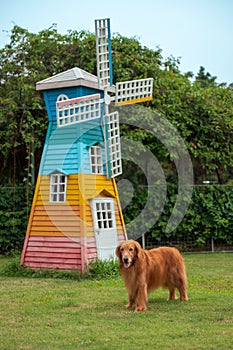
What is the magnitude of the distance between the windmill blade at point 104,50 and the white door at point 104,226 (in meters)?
2.46

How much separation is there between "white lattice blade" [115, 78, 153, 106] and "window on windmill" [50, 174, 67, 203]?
6.58 ft

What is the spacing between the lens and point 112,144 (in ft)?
39.5

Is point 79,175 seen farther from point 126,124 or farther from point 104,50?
point 126,124

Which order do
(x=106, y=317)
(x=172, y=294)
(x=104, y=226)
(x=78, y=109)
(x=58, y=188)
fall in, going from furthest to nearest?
(x=104, y=226)
(x=58, y=188)
(x=78, y=109)
(x=172, y=294)
(x=106, y=317)

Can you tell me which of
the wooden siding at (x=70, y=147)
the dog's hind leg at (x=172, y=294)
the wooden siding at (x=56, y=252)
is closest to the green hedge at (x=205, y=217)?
the wooden siding at (x=70, y=147)

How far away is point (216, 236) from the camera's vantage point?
646 inches

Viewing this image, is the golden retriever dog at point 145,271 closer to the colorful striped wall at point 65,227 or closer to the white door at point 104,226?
the colorful striped wall at point 65,227

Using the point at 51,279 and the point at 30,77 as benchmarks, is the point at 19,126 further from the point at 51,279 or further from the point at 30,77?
the point at 51,279

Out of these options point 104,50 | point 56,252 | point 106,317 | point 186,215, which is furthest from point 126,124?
point 106,317

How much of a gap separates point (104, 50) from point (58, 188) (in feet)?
10.2

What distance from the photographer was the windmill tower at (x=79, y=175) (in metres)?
11.3

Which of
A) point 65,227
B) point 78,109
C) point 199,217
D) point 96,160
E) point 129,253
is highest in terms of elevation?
point 78,109

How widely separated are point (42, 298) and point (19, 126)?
7.59 metres

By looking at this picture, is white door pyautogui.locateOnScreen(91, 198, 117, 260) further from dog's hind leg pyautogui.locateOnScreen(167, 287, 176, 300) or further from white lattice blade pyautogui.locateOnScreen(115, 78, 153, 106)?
dog's hind leg pyautogui.locateOnScreen(167, 287, 176, 300)
